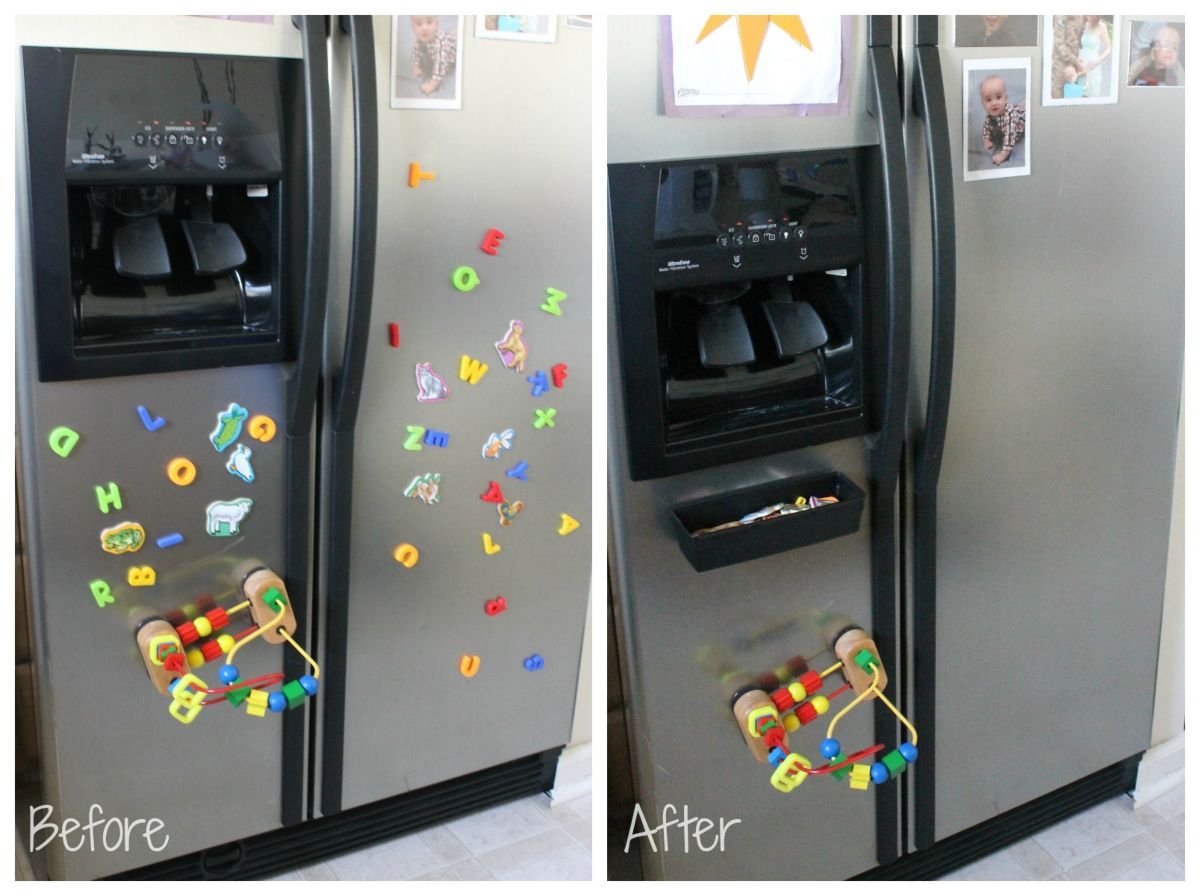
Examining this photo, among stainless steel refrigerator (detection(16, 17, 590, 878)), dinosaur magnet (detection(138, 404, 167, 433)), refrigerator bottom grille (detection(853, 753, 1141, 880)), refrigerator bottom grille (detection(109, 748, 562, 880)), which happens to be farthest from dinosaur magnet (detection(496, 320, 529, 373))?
refrigerator bottom grille (detection(853, 753, 1141, 880))

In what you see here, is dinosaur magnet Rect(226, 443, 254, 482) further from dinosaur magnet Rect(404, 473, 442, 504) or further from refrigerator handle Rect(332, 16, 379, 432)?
dinosaur magnet Rect(404, 473, 442, 504)

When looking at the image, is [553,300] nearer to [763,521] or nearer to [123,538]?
[763,521]

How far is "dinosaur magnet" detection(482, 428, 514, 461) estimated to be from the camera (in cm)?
187

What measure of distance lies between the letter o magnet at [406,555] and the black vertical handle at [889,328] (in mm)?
734

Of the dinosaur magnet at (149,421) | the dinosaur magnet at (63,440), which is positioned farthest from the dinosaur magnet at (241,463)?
the dinosaur magnet at (63,440)

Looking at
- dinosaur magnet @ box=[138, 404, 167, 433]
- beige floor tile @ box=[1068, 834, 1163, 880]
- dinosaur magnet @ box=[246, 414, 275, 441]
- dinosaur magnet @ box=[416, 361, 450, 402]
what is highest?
dinosaur magnet @ box=[416, 361, 450, 402]

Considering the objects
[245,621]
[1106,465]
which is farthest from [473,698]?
[1106,465]

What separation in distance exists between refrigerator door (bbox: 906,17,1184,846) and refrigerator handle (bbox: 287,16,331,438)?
2.54 ft

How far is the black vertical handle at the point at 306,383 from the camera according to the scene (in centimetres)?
148

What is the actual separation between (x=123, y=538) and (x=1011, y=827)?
5.28 feet

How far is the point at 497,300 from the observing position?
1791mm

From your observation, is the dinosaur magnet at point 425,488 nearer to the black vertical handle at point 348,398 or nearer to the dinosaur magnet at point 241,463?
the black vertical handle at point 348,398

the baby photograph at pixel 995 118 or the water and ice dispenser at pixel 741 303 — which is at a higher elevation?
the baby photograph at pixel 995 118

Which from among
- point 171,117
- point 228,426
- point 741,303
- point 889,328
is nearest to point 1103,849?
point 889,328
